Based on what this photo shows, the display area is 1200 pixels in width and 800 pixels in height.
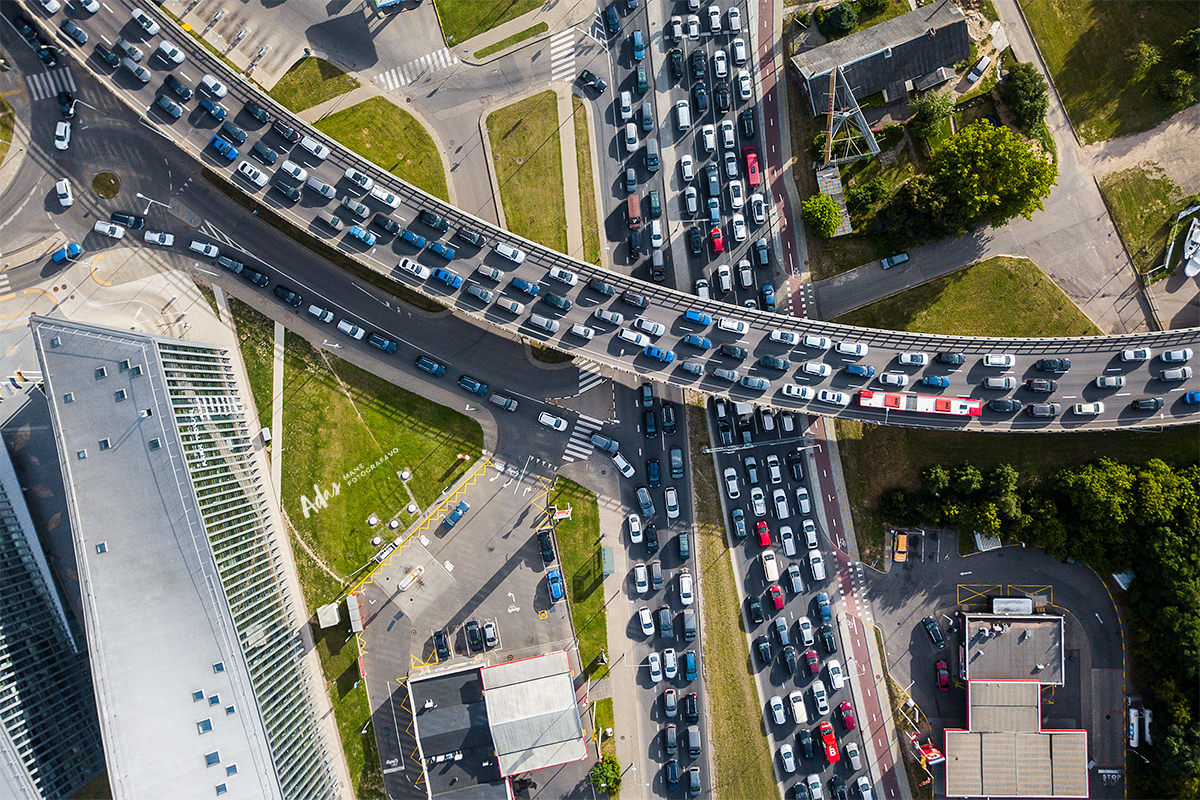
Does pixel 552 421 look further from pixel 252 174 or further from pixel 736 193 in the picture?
pixel 252 174

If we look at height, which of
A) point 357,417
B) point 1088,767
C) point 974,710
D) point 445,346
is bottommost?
point 1088,767

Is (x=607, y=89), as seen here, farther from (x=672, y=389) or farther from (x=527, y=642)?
(x=527, y=642)

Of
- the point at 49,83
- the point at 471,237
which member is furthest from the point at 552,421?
the point at 49,83

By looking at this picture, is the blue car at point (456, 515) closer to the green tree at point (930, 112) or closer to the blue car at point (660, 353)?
the blue car at point (660, 353)

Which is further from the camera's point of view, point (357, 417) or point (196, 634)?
point (357, 417)

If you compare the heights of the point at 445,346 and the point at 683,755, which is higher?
the point at 445,346

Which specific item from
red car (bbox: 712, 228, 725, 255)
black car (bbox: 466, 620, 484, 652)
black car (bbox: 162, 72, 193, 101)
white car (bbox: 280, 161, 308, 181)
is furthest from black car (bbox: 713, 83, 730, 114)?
black car (bbox: 466, 620, 484, 652)

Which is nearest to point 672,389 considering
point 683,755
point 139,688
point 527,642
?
point 527,642
